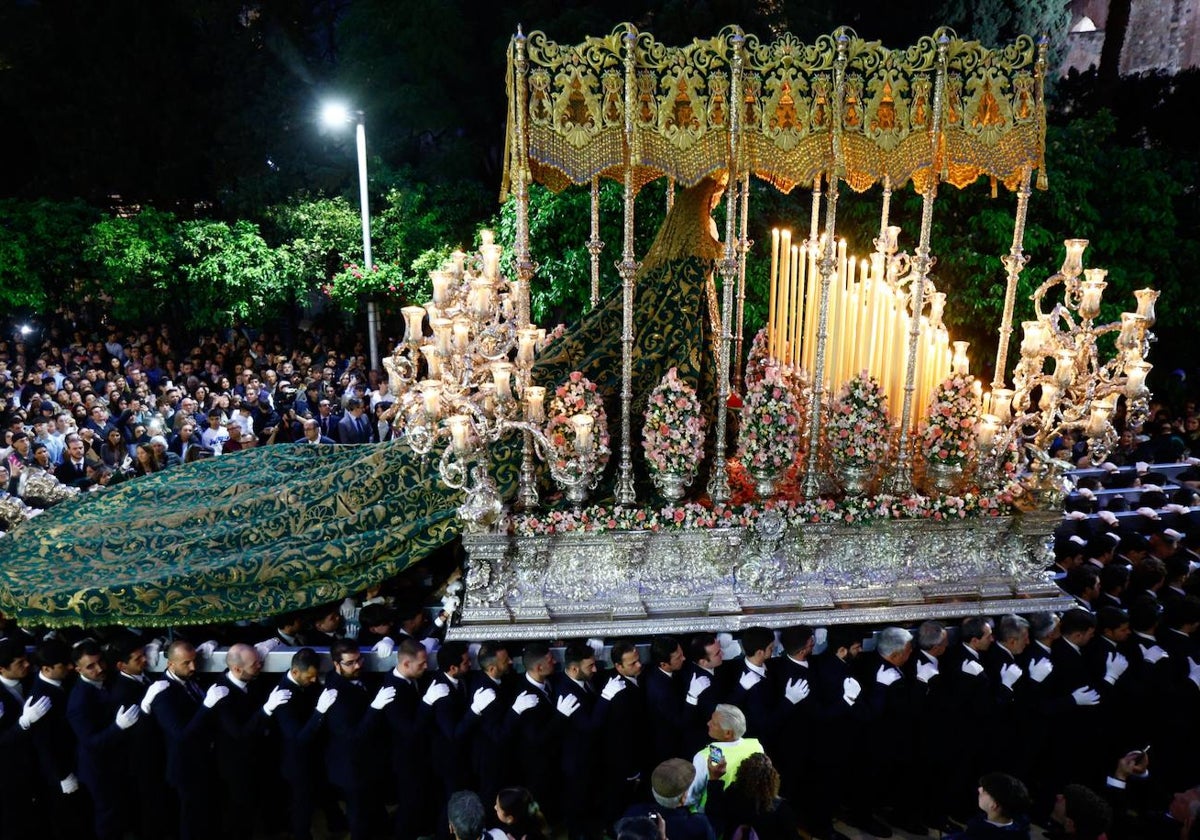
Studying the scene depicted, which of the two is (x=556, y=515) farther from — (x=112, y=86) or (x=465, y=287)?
(x=112, y=86)

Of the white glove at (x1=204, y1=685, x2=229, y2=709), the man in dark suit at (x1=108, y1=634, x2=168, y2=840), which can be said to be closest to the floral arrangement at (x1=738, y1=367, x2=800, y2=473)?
the white glove at (x1=204, y1=685, x2=229, y2=709)

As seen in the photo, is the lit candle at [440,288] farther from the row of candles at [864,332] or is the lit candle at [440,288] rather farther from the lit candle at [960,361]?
the lit candle at [960,361]

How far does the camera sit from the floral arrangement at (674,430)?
628cm

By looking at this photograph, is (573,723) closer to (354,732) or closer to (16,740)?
(354,732)

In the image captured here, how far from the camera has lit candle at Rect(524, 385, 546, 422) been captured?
6039 millimetres

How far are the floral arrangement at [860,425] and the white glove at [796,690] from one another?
184cm

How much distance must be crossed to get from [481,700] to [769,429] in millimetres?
2696

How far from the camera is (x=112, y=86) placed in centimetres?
1953

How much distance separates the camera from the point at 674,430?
6.27 metres

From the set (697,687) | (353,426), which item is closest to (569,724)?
(697,687)

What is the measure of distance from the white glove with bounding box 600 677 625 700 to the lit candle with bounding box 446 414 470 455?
1.72 metres

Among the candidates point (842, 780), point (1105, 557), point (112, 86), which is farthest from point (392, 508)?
point (112, 86)

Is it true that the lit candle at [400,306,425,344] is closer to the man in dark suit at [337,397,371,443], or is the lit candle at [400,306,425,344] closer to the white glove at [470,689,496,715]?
the white glove at [470,689,496,715]

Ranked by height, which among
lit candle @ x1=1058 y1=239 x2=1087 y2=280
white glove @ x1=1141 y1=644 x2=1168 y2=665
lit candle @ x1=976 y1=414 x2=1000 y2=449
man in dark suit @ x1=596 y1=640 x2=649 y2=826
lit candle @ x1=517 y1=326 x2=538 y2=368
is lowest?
man in dark suit @ x1=596 y1=640 x2=649 y2=826
